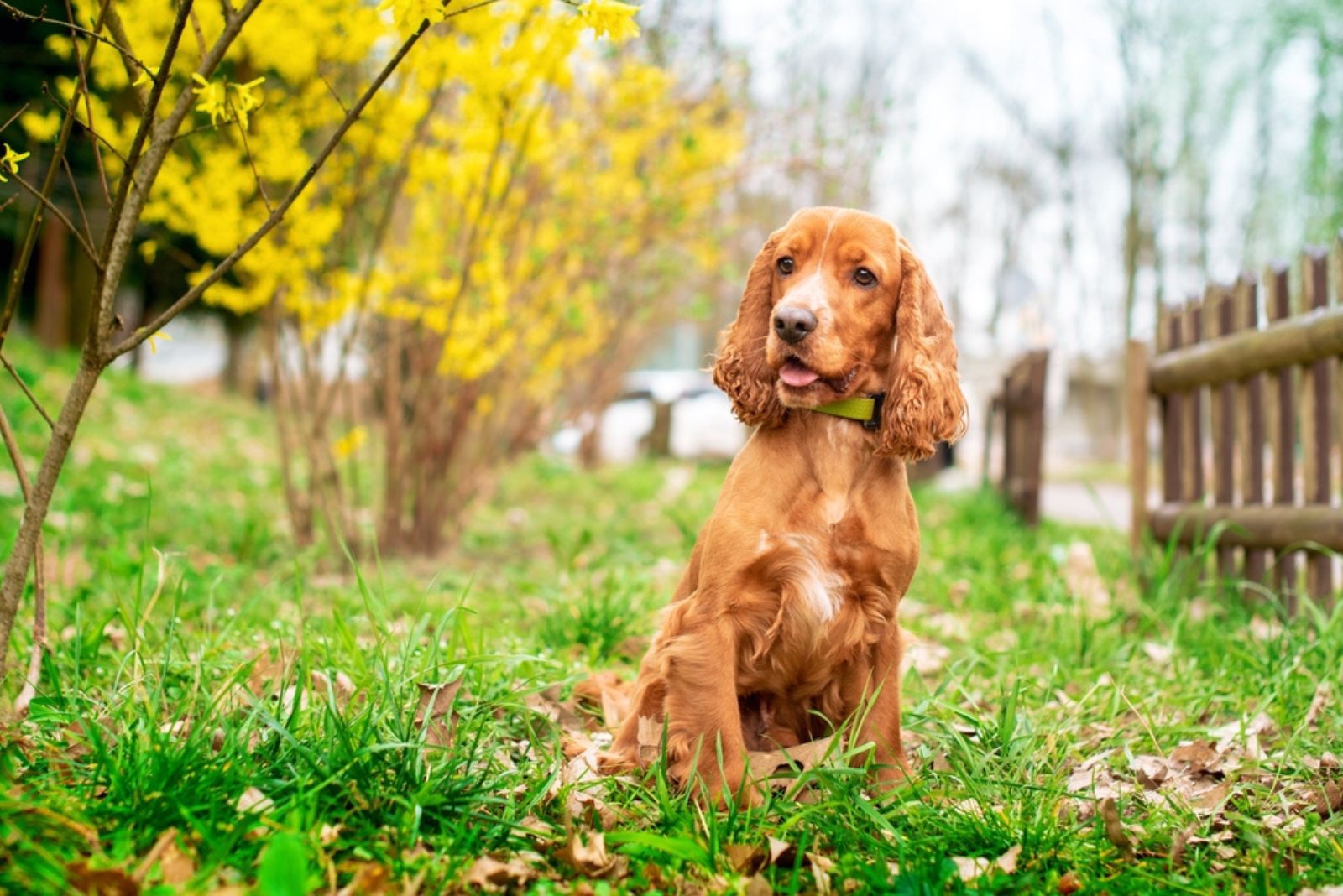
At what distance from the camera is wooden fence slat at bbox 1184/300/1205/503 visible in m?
4.72

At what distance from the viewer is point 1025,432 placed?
7.23m

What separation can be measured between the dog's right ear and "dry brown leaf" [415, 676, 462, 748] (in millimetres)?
978

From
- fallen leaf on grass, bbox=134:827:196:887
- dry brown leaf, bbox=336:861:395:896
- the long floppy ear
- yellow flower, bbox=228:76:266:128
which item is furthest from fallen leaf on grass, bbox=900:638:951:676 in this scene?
yellow flower, bbox=228:76:266:128

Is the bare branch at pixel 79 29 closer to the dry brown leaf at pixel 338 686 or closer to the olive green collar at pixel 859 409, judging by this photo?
the dry brown leaf at pixel 338 686

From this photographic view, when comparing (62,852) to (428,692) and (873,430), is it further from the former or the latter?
(873,430)

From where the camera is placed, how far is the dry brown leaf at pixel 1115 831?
6.65 ft

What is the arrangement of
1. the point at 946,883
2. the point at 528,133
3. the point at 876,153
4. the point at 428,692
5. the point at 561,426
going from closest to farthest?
the point at 946,883, the point at 428,692, the point at 528,133, the point at 876,153, the point at 561,426

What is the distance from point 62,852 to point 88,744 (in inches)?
17.6

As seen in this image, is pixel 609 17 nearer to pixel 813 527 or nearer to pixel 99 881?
pixel 813 527

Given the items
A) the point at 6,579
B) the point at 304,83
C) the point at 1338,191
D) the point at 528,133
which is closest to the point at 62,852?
the point at 6,579

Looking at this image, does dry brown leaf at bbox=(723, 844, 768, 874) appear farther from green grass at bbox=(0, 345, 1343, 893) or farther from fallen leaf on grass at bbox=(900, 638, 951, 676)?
fallen leaf on grass at bbox=(900, 638, 951, 676)

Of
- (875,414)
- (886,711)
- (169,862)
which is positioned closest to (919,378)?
(875,414)

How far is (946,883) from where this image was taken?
6.15 ft

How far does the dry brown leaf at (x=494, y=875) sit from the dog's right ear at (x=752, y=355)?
1.20 metres
